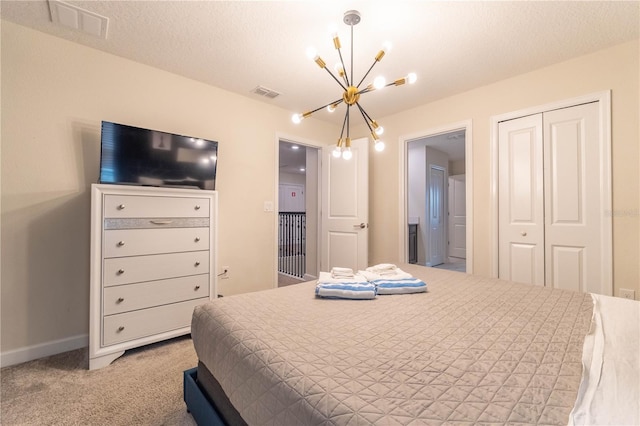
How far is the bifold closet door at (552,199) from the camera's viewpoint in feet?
7.86

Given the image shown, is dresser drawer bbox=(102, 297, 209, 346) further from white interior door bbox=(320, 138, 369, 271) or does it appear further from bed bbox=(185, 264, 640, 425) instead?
white interior door bbox=(320, 138, 369, 271)

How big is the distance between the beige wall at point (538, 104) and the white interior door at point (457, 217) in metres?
3.16

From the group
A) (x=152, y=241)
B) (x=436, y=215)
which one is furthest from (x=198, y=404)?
(x=436, y=215)

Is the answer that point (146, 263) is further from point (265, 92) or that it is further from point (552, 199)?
point (552, 199)

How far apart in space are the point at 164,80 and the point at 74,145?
1.00 m

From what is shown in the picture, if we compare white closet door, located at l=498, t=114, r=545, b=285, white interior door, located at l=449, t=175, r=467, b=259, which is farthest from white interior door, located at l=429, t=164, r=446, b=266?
white closet door, located at l=498, t=114, r=545, b=285

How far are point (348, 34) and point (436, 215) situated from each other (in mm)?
4755

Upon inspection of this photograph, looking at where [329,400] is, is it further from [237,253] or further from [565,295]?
[237,253]

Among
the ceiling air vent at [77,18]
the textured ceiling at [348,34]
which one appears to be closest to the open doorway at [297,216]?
the textured ceiling at [348,34]

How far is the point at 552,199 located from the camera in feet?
8.55

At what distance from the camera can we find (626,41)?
7.21 feet

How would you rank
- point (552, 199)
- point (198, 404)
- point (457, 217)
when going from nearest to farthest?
point (198, 404), point (552, 199), point (457, 217)

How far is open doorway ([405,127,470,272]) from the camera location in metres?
5.64

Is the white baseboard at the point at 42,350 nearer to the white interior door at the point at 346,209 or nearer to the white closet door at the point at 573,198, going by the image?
the white interior door at the point at 346,209
